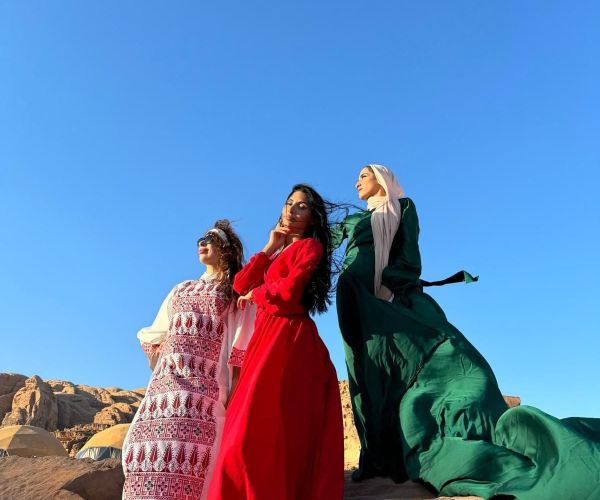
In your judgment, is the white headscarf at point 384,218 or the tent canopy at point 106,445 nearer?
the white headscarf at point 384,218

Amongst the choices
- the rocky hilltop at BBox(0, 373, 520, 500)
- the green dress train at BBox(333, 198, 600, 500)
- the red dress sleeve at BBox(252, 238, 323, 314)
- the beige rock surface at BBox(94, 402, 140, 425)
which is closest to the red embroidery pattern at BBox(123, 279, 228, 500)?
the red dress sleeve at BBox(252, 238, 323, 314)

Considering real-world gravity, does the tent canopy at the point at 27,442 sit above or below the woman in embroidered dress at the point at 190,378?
above

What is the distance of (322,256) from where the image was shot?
3627mm

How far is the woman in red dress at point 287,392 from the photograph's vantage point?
2936 mm

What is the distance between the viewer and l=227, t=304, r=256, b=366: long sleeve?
3592mm

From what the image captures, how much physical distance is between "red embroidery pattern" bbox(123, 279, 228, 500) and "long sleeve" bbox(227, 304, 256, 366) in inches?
2.8

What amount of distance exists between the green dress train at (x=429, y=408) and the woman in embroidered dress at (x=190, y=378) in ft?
2.80

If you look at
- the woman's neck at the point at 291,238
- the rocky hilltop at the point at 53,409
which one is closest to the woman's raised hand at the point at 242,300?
the woman's neck at the point at 291,238

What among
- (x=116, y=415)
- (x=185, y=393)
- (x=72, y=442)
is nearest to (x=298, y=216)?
(x=185, y=393)

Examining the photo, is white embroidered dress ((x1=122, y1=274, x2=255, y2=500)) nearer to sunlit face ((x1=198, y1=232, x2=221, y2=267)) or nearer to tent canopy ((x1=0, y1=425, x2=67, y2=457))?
sunlit face ((x1=198, y1=232, x2=221, y2=267))

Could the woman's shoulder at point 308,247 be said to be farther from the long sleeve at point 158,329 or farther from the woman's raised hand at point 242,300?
the long sleeve at point 158,329

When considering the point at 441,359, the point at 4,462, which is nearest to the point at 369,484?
the point at 441,359

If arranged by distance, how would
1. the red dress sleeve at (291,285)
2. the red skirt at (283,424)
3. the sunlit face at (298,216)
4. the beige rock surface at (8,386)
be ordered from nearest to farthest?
1. the red skirt at (283,424)
2. the red dress sleeve at (291,285)
3. the sunlit face at (298,216)
4. the beige rock surface at (8,386)

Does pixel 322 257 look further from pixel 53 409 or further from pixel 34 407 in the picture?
pixel 53 409
